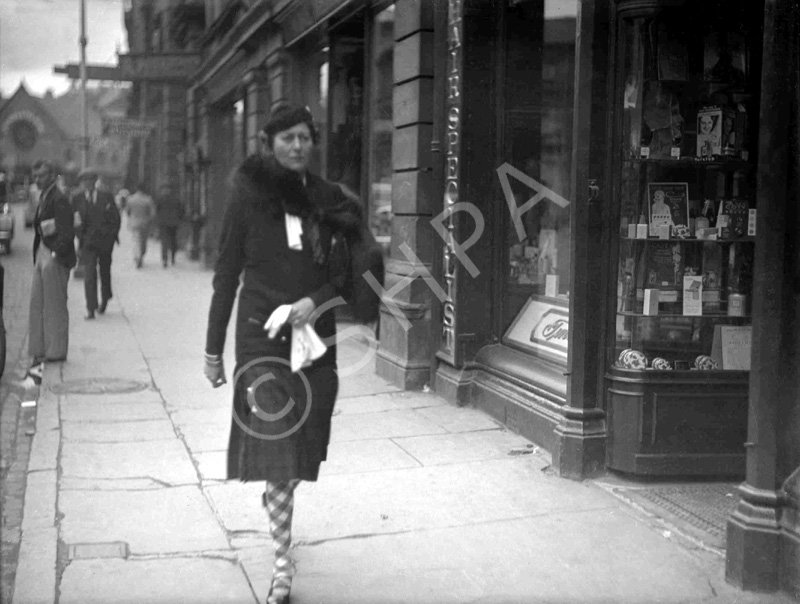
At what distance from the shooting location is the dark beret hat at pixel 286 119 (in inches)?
168

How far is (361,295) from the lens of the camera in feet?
14.4

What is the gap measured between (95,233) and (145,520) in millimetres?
10014

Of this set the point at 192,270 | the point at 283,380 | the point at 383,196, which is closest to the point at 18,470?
the point at 283,380

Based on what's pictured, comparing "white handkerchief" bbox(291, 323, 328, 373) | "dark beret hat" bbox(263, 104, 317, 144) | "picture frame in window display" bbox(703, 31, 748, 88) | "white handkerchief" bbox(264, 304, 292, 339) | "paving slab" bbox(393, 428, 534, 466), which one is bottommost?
"paving slab" bbox(393, 428, 534, 466)

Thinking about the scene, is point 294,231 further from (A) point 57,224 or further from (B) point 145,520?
(A) point 57,224

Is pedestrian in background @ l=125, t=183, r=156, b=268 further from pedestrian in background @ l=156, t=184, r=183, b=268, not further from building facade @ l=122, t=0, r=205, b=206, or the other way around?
building facade @ l=122, t=0, r=205, b=206

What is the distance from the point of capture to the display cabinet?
19.9ft

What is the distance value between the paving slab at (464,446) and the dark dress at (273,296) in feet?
7.89

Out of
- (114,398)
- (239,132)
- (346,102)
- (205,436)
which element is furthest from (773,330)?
(239,132)

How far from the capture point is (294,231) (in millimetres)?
4289

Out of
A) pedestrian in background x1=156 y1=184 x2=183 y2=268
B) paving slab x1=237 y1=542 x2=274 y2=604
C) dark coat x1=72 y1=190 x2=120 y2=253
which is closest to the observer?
paving slab x1=237 y1=542 x2=274 y2=604

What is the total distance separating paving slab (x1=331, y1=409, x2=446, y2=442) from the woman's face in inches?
132

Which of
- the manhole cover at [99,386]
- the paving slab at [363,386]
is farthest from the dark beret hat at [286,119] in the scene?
the manhole cover at [99,386]

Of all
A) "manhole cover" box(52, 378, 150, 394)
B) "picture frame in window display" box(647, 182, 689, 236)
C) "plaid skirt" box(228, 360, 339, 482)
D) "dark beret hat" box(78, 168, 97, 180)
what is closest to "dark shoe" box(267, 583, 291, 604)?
"plaid skirt" box(228, 360, 339, 482)
